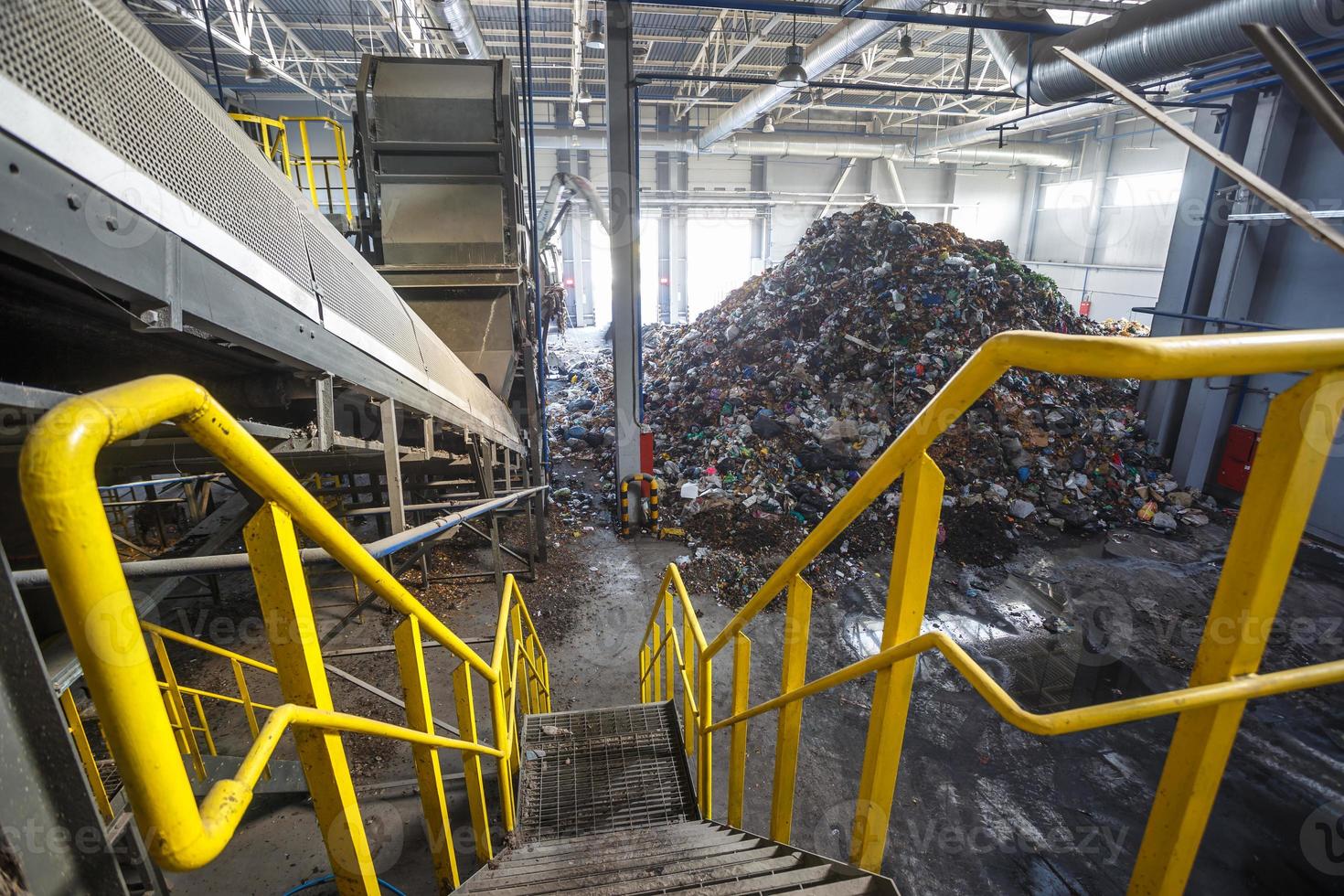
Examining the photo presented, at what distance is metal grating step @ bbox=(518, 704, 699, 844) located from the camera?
2986mm

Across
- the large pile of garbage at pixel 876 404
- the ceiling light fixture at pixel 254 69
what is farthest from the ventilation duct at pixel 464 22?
the large pile of garbage at pixel 876 404

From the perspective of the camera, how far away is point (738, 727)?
235cm

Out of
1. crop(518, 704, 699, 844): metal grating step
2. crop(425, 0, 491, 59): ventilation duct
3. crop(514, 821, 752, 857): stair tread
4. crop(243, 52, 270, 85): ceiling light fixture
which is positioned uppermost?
crop(425, 0, 491, 59): ventilation duct

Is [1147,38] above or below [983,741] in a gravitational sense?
above

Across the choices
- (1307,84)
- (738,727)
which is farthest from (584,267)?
(738,727)

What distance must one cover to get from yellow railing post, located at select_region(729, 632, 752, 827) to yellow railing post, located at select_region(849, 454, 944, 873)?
2.50 ft

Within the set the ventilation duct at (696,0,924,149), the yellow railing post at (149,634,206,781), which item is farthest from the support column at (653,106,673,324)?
the yellow railing post at (149,634,206,781)

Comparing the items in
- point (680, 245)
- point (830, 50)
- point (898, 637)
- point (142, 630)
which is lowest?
point (898, 637)

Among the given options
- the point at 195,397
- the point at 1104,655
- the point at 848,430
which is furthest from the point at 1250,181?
the point at 848,430

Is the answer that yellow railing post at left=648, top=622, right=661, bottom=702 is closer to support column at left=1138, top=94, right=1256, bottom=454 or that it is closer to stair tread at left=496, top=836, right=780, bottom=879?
stair tread at left=496, top=836, right=780, bottom=879

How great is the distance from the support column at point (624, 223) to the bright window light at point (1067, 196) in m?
18.6

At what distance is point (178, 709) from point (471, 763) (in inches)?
86.4

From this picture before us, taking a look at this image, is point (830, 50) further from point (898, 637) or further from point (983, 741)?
point (898, 637)

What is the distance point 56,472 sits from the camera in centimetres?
61
